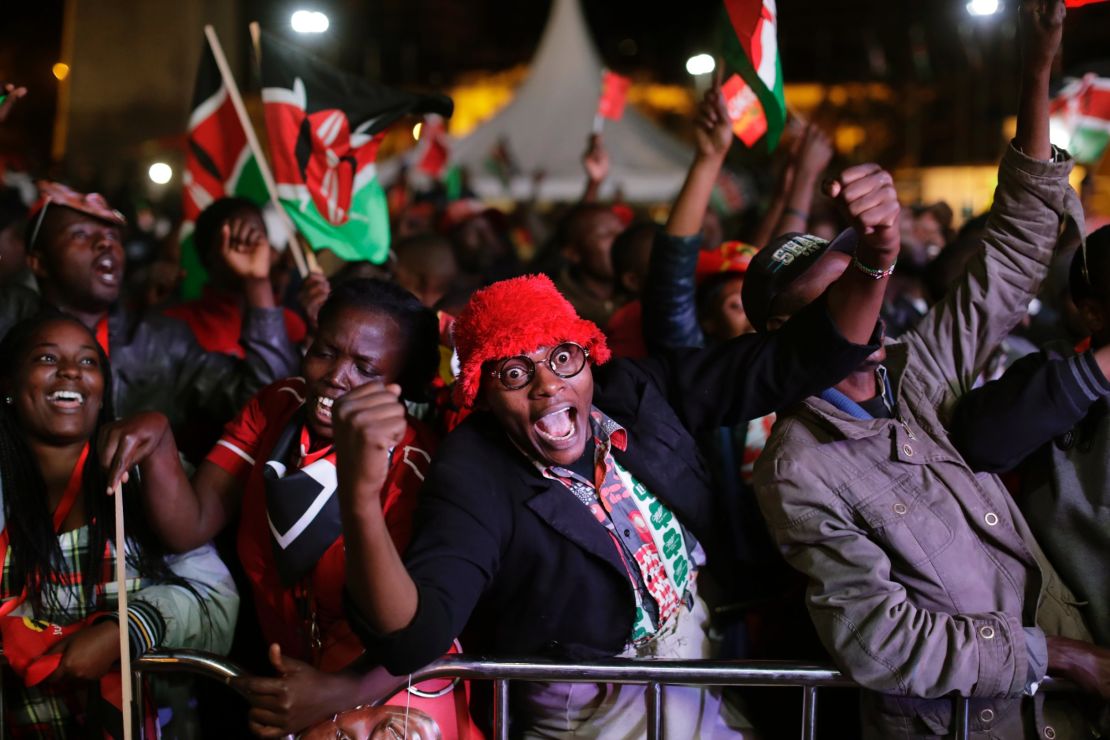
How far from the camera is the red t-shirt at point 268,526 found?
110 inches

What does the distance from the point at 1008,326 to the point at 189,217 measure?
4.18m

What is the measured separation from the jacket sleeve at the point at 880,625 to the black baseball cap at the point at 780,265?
581 mm

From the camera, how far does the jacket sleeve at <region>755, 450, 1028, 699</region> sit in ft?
8.33

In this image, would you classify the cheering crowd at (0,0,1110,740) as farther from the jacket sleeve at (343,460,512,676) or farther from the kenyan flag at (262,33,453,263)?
the kenyan flag at (262,33,453,263)

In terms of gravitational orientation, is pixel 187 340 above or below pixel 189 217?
below

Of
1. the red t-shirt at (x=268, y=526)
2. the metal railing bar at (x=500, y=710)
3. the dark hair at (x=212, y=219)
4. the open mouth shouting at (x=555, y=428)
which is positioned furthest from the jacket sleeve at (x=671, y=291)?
the dark hair at (x=212, y=219)

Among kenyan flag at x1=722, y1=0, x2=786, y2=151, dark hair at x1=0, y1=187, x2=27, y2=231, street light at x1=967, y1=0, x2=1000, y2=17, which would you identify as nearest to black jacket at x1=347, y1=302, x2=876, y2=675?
kenyan flag at x1=722, y1=0, x2=786, y2=151

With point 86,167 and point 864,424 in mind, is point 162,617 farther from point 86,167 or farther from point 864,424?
point 86,167

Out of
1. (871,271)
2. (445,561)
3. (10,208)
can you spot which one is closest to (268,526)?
(445,561)

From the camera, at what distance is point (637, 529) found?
2.83 metres

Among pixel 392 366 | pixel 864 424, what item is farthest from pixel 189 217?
pixel 864 424

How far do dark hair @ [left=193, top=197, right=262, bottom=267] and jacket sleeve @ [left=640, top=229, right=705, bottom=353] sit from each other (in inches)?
91.6

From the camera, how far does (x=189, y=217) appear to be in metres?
5.69

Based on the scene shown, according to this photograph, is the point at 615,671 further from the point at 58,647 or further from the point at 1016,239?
the point at 1016,239
